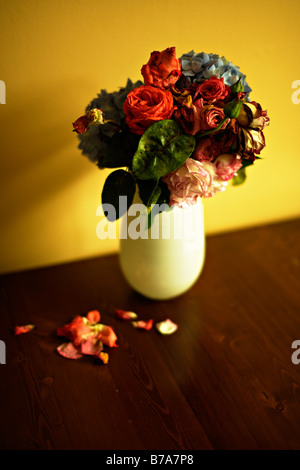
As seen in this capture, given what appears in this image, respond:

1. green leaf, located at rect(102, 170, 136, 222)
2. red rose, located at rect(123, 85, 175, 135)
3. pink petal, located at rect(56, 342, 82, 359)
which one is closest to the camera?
red rose, located at rect(123, 85, 175, 135)

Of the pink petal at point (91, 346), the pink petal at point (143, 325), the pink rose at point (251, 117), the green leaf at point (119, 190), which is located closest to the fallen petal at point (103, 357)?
the pink petal at point (91, 346)

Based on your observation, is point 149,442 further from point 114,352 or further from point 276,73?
point 276,73

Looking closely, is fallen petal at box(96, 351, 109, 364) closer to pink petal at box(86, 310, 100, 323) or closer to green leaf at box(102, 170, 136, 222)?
pink petal at box(86, 310, 100, 323)

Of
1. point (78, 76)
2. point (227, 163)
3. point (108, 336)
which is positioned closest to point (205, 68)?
point (227, 163)

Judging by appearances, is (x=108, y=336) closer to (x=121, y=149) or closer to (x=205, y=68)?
(x=121, y=149)

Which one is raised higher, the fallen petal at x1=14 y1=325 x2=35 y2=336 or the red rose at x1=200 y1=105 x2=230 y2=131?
the red rose at x1=200 y1=105 x2=230 y2=131

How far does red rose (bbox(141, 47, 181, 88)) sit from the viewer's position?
776 mm

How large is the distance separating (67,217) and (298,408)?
709 millimetres

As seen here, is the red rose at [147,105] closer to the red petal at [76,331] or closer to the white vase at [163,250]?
the white vase at [163,250]

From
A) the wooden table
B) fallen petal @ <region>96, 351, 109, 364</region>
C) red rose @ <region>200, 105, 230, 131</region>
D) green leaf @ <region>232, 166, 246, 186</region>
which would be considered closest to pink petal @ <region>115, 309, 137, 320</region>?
the wooden table

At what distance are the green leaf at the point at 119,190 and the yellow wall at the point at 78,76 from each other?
280mm

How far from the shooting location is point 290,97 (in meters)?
1.20

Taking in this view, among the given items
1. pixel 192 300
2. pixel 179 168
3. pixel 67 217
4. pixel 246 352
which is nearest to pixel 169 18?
pixel 179 168

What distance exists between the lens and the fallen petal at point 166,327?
102cm
